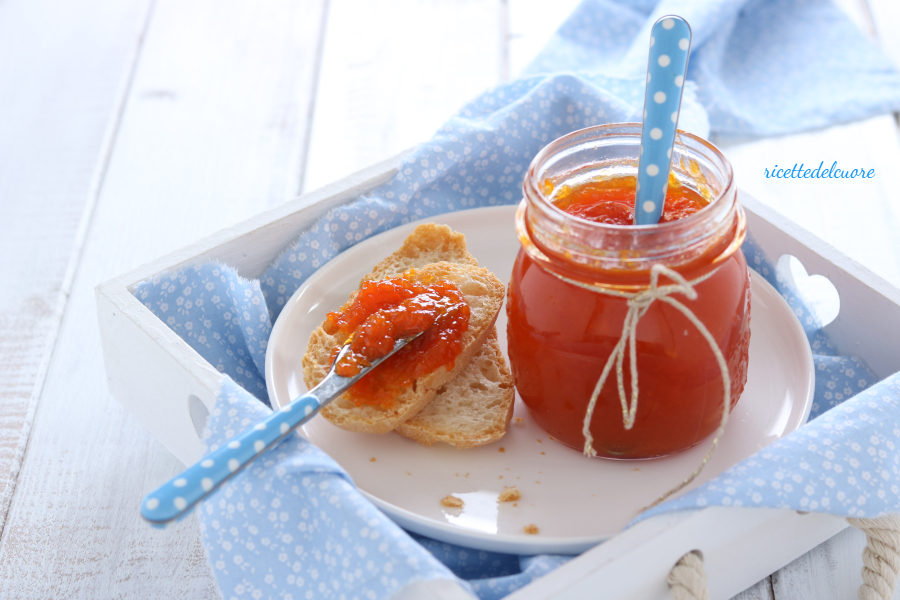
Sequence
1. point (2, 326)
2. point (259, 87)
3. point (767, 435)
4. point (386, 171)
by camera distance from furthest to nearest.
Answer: point (259, 87) < point (2, 326) < point (386, 171) < point (767, 435)

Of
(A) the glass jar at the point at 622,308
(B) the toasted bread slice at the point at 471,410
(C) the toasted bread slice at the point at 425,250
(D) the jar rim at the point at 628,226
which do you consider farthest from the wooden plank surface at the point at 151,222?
(D) the jar rim at the point at 628,226

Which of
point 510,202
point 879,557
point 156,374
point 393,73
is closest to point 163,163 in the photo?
point 393,73

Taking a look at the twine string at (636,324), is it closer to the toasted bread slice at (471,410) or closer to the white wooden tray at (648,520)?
the white wooden tray at (648,520)

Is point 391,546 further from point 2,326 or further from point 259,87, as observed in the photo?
point 259,87

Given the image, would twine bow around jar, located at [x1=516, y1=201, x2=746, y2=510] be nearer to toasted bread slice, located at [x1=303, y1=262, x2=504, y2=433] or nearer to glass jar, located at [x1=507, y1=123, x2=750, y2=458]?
glass jar, located at [x1=507, y1=123, x2=750, y2=458]

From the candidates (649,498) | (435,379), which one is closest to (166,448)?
(435,379)

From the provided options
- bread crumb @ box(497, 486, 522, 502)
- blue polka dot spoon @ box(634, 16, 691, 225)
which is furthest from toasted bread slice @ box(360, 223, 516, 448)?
blue polka dot spoon @ box(634, 16, 691, 225)
